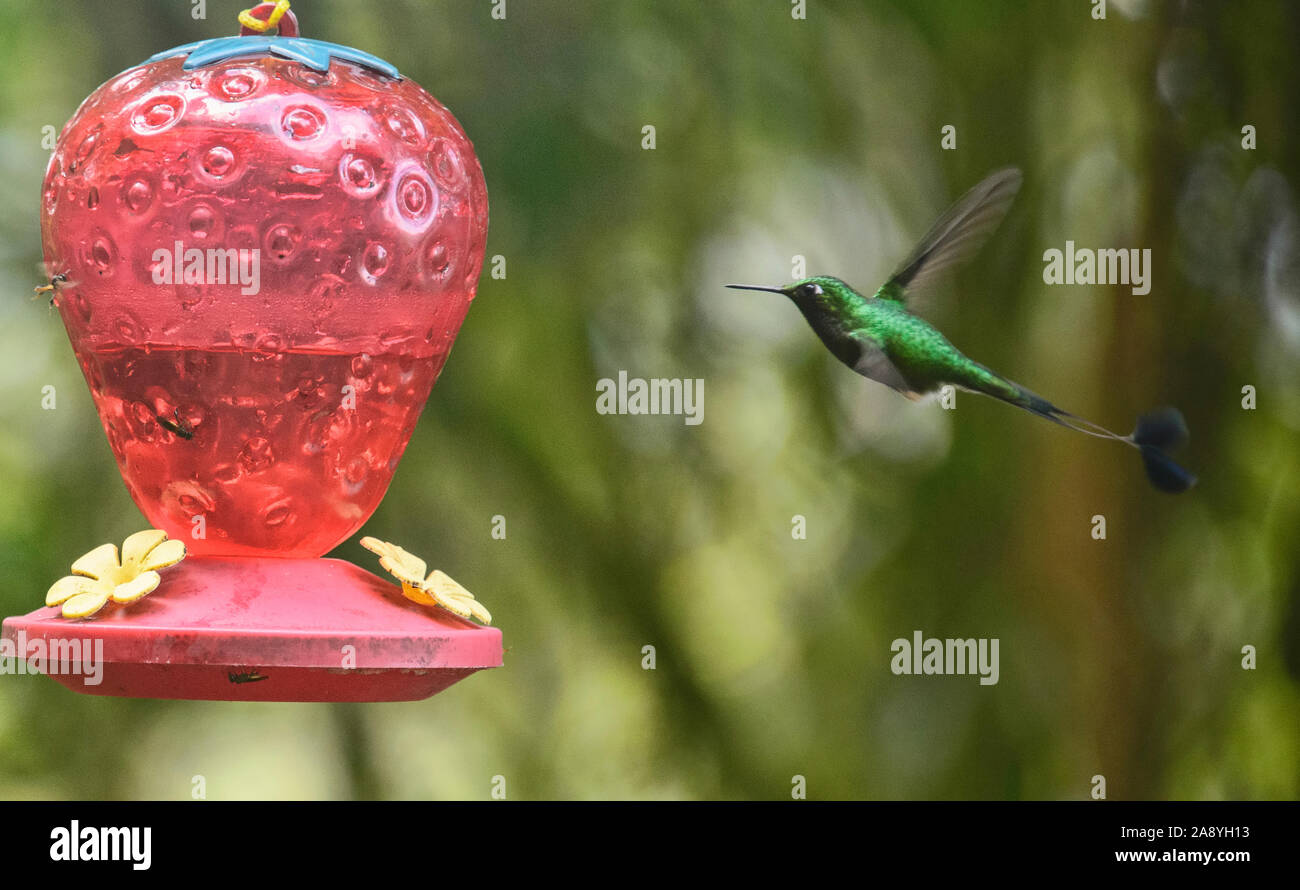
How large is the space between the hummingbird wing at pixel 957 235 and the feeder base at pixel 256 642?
125 cm

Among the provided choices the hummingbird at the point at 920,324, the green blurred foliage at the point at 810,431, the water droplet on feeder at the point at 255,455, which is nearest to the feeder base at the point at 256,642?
the water droplet on feeder at the point at 255,455

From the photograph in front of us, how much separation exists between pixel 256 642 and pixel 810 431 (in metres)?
3.29

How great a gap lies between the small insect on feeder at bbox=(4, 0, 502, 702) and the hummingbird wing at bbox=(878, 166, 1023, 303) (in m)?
0.97

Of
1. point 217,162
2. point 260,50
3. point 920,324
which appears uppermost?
point 260,50

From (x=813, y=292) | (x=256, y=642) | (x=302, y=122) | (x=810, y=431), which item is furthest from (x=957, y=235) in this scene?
(x=810, y=431)

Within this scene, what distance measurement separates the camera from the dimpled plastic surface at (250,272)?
2.08 metres

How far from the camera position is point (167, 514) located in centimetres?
225

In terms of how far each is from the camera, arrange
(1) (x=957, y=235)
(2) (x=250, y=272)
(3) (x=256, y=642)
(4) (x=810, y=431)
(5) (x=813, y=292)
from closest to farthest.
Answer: (3) (x=256, y=642) < (2) (x=250, y=272) < (1) (x=957, y=235) < (5) (x=813, y=292) < (4) (x=810, y=431)

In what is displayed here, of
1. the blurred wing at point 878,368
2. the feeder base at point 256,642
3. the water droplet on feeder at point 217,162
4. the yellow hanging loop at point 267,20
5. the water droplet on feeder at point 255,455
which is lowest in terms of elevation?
the feeder base at point 256,642

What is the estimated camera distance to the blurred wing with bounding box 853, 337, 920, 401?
295cm

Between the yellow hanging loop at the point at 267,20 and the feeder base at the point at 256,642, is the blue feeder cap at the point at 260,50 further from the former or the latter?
the feeder base at the point at 256,642

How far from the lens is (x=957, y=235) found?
2803mm

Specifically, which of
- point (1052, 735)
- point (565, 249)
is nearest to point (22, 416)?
point (565, 249)

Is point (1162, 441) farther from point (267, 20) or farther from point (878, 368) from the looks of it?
point (267, 20)
